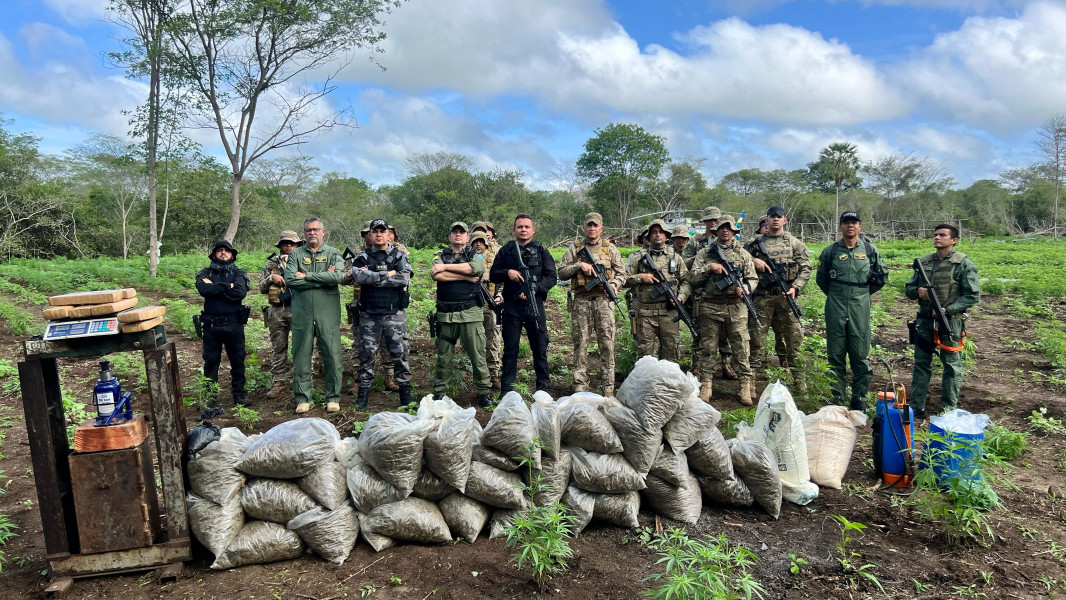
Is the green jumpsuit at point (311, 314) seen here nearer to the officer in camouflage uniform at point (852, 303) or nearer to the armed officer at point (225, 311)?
the armed officer at point (225, 311)

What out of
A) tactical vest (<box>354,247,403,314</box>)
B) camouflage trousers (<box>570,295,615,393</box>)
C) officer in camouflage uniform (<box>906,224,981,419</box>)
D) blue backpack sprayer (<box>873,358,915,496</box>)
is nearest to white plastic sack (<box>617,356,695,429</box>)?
blue backpack sprayer (<box>873,358,915,496</box>)

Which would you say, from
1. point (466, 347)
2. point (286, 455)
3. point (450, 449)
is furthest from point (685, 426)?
point (466, 347)

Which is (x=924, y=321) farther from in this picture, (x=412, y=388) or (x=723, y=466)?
(x=412, y=388)

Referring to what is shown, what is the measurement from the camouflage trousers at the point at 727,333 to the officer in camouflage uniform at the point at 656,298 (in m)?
0.30

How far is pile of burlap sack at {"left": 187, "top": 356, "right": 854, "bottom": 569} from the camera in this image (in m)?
3.19

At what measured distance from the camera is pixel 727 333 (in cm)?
643

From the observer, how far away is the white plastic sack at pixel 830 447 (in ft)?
13.4

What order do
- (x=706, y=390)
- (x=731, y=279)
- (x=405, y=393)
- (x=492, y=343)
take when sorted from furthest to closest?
(x=492, y=343), (x=706, y=390), (x=731, y=279), (x=405, y=393)

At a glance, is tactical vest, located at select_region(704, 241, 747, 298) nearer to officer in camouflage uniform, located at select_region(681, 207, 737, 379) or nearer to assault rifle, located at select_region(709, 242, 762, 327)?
assault rifle, located at select_region(709, 242, 762, 327)

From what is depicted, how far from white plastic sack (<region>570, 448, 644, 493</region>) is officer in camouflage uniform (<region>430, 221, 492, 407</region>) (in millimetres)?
2610

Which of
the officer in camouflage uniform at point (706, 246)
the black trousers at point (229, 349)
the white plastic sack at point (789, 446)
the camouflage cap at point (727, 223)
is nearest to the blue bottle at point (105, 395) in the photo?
the black trousers at point (229, 349)

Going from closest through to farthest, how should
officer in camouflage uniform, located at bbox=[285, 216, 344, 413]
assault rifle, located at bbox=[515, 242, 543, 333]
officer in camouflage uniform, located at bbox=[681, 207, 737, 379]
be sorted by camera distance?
1. officer in camouflage uniform, located at bbox=[285, 216, 344, 413]
2. assault rifle, located at bbox=[515, 242, 543, 333]
3. officer in camouflage uniform, located at bbox=[681, 207, 737, 379]

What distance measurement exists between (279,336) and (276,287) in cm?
63

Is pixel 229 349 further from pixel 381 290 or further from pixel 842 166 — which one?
pixel 842 166
